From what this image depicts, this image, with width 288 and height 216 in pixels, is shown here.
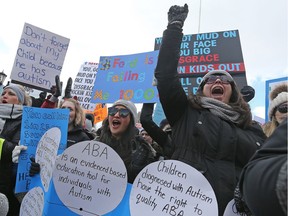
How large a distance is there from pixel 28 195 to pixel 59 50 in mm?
2992

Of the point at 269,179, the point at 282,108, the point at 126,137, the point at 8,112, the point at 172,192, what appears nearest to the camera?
the point at 269,179

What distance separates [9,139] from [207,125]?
1795 millimetres

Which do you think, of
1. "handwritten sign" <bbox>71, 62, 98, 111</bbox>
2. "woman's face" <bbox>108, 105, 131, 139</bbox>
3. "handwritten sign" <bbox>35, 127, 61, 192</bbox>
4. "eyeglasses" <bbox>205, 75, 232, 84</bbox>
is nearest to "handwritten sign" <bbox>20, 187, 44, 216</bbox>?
"handwritten sign" <bbox>35, 127, 61, 192</bbox>

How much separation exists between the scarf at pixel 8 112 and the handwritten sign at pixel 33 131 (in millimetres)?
467

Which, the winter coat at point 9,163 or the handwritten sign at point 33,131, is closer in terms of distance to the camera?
the handwritten sign at point 33,131

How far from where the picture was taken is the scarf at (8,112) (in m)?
2.95

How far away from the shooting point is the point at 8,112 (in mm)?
2977

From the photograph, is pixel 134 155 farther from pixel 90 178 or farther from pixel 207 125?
pixel 207 125

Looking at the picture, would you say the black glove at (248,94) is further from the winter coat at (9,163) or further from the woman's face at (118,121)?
the winter coat at (9,163)

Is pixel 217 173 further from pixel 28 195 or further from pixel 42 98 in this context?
pixel 42 98


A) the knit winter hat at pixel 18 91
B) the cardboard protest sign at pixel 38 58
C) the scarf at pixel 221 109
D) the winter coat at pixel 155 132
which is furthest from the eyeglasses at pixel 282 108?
the cardboard protest sign at pixel 38 58

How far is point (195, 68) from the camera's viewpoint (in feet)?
17.4

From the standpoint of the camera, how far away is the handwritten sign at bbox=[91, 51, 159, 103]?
4279 mm

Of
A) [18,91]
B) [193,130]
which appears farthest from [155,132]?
[18,91]
